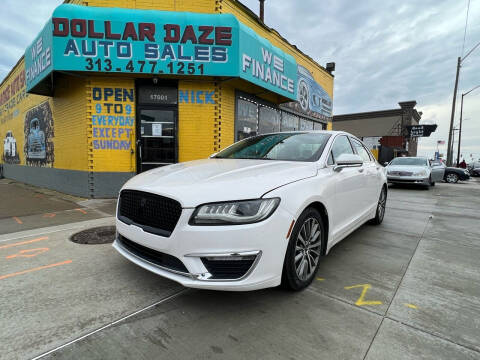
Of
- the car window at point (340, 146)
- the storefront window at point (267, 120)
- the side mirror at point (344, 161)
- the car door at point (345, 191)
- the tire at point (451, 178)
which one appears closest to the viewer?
the side mirror at point (344, 161)

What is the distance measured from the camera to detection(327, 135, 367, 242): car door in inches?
118

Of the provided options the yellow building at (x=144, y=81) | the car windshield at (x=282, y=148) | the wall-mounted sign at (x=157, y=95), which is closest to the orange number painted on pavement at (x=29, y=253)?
the car windshield at (x=282, y=148)

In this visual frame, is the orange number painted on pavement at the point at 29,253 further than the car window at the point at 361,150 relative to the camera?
No

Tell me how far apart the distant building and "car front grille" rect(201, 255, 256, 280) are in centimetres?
3287

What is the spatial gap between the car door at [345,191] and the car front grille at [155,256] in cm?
170

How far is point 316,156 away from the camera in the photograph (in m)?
2.95

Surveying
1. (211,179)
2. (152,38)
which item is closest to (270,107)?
(152,38)

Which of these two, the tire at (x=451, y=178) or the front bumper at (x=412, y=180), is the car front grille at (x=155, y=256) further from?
the tire at (x=451, y=178)

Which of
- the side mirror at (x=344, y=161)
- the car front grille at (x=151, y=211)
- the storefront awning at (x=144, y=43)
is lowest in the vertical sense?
the car front grille at (x=151, y=211)

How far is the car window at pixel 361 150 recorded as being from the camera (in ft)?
13.7

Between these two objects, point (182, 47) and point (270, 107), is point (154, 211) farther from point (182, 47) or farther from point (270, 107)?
point (270, 107)

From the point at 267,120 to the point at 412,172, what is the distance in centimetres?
622

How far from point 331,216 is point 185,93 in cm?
607

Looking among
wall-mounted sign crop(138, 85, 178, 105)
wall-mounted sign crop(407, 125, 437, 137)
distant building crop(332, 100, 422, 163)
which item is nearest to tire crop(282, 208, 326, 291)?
wall-mounted sign crop(138, 85, 178, 105)
